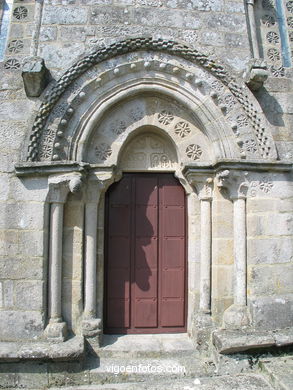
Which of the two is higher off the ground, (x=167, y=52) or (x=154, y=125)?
(x=167, y=52)

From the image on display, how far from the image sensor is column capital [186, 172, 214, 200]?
165 inches

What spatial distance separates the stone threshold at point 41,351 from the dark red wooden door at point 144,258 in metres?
0.77

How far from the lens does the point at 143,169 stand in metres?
4.44

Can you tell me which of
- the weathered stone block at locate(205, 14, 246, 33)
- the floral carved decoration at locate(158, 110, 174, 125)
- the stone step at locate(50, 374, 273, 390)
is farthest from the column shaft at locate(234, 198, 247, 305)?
the weathered stone block at locate(205, 14, 246, 33)

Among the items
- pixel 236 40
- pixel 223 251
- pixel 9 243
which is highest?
pixel 236 40

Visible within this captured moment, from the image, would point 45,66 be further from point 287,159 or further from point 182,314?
point 182,314

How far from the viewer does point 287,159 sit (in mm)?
4148

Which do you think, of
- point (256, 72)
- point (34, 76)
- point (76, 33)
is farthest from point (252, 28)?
point (34, 76)

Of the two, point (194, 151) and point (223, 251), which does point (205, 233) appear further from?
point (194, 151)

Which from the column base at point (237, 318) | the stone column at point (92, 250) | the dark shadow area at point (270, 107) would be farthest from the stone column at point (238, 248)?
the stone column at point (92, 250)

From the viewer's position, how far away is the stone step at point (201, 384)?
3.35 m

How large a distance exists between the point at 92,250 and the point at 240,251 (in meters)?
1.75

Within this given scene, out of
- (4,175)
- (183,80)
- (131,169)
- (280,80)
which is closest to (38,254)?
(4,175)

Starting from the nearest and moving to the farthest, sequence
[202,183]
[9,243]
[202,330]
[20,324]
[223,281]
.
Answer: [20,324] < [9,243] < [202,330] < [223,281] < [202,183]
